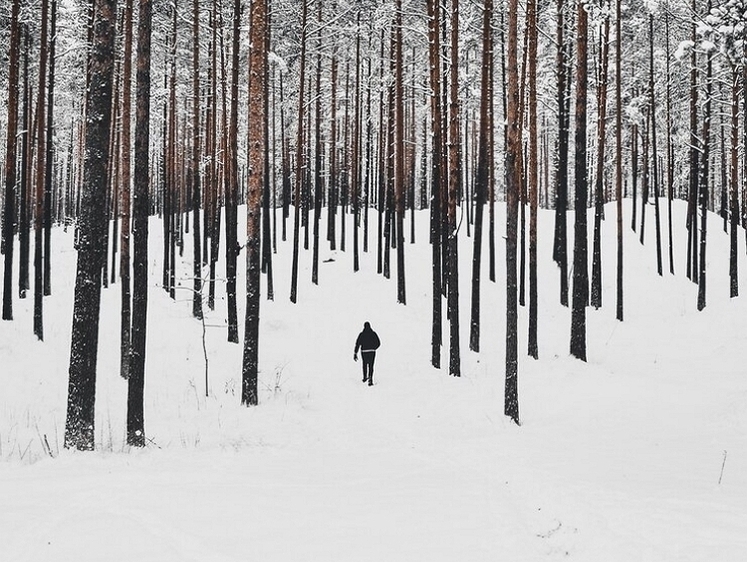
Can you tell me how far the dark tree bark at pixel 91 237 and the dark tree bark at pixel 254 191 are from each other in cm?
374

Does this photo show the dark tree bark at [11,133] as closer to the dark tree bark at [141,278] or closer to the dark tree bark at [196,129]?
the dark tree bark at [196,129]

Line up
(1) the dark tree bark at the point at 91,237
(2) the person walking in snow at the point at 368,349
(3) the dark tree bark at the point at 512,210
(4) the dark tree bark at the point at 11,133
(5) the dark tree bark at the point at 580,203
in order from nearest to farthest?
(1) the dark tree bark at the point at 91,237
(3) the dark tree bark at the point at 512,210
(2) the person walking in snow at the point at 368,349
(5) the dark tree bark at the point at 580,203
(4) the dark tree bark at the point at 11,133

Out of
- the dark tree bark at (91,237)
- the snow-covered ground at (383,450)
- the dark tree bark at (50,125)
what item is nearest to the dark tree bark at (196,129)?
the snow-covered ground at (383,450)

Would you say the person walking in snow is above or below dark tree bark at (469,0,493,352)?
below

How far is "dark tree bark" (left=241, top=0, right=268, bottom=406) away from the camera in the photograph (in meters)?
11.5

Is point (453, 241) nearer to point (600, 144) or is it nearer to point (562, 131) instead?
point (600, 144)

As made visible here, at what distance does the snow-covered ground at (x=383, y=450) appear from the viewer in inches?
198

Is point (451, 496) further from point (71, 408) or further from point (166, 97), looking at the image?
point (166, 97)

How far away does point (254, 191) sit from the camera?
460 inches

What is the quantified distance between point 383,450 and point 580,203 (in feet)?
33.3

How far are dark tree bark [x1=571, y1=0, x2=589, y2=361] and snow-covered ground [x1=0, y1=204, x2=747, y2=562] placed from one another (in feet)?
3.30

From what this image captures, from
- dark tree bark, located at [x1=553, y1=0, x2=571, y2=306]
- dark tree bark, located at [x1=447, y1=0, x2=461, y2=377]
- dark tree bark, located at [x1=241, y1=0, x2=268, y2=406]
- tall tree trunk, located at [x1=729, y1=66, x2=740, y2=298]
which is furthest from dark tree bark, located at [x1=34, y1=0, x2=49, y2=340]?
tall tree trunk, located at [x1=729, y1=66, x2=740, y2=298]

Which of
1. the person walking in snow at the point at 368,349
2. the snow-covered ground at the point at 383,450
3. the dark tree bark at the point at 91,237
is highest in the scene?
the dark tree bark at the point at 91,237

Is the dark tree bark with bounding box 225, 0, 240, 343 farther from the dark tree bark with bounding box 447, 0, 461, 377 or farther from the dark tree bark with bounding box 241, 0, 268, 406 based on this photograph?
the dark tree bark with bounding box 447, 0, 461, 377
